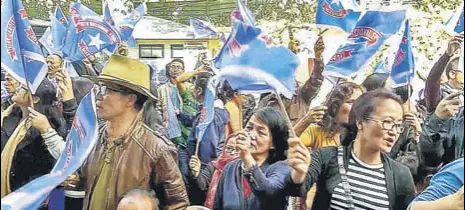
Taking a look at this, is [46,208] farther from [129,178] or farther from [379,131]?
[379,131]

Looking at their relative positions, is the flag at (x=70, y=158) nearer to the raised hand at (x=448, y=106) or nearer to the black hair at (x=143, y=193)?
the black hair at (x=143, y=193)

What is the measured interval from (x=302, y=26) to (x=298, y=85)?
0.27 meters

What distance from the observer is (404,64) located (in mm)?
3840

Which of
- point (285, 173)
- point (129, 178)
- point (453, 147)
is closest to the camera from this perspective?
point (453, 147)

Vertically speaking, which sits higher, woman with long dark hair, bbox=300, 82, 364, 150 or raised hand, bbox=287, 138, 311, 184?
woman with long dark hair, bbox=300, 82, 364, 150

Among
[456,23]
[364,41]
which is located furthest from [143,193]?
[456,23]

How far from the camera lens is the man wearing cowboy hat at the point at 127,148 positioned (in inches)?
169

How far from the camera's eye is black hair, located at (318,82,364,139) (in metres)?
3.94

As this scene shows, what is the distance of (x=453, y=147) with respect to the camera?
149 inches

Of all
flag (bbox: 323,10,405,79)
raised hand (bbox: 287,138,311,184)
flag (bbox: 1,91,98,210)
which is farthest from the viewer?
flag (bbox: 1,91,98,210)

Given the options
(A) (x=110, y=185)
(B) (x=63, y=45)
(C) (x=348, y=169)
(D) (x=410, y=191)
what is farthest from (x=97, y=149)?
(D) (x=410, y=191)

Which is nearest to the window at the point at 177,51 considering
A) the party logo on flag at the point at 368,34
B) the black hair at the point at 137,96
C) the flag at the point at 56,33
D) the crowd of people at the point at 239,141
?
the crowd of people at the point at 239,141

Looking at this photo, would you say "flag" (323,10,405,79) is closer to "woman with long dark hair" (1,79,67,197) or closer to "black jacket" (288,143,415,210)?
"black jacket" (288,143,415,210)

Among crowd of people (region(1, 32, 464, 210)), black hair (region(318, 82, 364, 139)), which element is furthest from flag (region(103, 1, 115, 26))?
black hair (region(318, 82, 364, 139))
